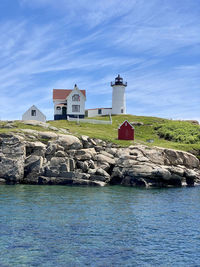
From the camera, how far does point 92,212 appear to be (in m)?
23.7

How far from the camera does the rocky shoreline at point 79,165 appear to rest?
40594 millimetres

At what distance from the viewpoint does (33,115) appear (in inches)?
2803

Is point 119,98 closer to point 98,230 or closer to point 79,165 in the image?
point 79,165

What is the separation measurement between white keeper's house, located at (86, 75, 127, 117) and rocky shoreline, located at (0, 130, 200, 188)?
5056 centimetres

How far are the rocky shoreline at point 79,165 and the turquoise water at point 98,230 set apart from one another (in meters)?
9.49

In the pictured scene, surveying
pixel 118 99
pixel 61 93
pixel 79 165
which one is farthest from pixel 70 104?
pixel 79 165

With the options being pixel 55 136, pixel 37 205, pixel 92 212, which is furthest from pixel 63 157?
pixel 92 212

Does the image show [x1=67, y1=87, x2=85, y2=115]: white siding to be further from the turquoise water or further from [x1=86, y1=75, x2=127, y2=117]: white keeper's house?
the turquoise water

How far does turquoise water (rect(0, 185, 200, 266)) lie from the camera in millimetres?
14352

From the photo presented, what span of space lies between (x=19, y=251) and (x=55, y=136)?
1327 inches

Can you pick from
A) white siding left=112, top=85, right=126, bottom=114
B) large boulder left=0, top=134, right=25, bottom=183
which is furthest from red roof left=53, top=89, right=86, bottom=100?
large boulder left=0, top=134, right=25, bottom=183

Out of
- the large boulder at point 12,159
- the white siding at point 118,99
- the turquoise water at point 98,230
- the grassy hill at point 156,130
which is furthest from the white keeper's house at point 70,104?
the turquoise water at point 98,230

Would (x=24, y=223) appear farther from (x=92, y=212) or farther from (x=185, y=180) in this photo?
(x=185, y=180)

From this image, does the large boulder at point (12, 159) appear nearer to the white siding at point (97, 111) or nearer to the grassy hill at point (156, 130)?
the grassy hill at point (156, 130)
